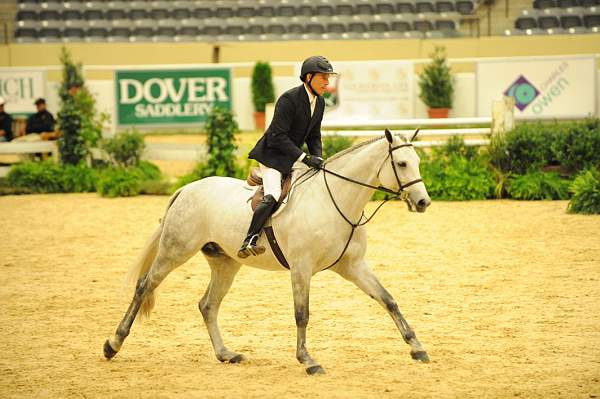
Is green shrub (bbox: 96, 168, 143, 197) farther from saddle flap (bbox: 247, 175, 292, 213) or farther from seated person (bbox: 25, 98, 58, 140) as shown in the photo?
saddle flap (bbox: 247, 175, 292, 213)

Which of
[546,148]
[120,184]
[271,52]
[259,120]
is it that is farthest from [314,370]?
[271,52]

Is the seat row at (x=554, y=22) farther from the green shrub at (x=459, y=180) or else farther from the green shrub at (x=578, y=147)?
the green shrub at (x=459, y=180)

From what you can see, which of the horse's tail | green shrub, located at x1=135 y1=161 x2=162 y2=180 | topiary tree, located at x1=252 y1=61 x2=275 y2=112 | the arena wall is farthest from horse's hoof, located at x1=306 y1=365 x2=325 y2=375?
topiary tree, located at x1=252 y1=61 x2=275 y2=112

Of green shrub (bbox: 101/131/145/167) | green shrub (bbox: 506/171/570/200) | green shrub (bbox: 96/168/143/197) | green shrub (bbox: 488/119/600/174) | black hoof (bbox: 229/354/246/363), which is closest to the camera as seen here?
black hoof (bbox: 229/354/246/363)

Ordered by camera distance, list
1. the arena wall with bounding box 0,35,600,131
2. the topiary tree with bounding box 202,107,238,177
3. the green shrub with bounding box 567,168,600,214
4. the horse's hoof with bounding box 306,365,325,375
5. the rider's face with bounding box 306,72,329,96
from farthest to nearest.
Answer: the arena wall with bounding box 0,35,600,131 → the topiary tree with bounding box 202,107,238,177 → the green shrub with bounding box 567,168,600,214 → the rider's face with bounding box 306,72,329,96 → the horse's hoof with bounding box 306,365,325,375

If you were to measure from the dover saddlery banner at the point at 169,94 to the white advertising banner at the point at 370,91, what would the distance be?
2177 millimetres

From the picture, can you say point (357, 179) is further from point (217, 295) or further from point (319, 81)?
point (217, 295)

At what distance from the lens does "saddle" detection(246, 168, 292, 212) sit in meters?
7.28

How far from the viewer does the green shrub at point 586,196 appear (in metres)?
14.4

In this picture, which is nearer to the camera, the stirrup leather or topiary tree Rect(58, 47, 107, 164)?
the stirrup leather

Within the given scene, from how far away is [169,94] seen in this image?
2034 centimetres

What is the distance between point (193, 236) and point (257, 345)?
113 cm

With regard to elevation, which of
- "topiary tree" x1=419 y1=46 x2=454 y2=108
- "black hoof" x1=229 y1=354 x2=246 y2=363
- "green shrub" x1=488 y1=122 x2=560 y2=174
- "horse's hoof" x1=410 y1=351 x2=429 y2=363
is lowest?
"black hoof" x1=229 y1=354 x2=246 y2=363

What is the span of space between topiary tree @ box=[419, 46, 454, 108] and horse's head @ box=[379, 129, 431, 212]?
16.2m
